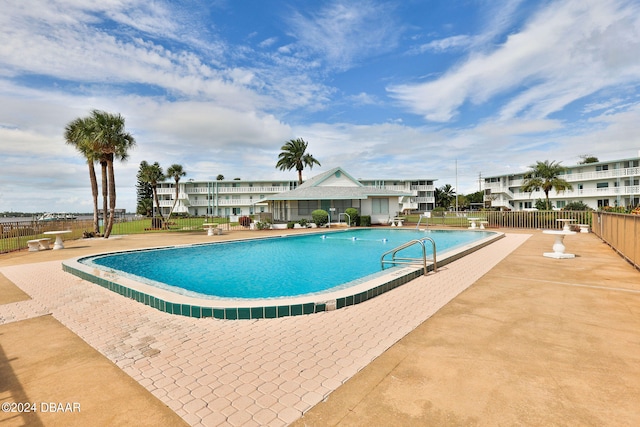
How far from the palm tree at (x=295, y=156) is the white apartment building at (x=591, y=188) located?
32765mm

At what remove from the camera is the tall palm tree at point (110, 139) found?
19.8m

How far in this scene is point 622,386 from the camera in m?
2.96

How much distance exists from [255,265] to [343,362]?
28.2 feet

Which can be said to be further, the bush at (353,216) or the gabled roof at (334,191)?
the gabled roof at (334,191)

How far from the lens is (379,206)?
3066 centimetres

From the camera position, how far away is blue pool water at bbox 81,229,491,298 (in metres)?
8.70

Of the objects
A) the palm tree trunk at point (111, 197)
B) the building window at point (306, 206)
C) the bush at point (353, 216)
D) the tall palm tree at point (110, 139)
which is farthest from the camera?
the building window at point (306, 206)

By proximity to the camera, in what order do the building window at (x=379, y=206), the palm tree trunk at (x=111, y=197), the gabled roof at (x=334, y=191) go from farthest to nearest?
the building window at (x=379, y=206)
the gabled roof at (x=334, y=191)
the palm tree trunk at (x=111, y=197)

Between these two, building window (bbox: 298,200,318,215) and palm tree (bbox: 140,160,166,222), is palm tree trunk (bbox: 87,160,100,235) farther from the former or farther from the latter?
palm tree (bbox: 140,160,166,222)

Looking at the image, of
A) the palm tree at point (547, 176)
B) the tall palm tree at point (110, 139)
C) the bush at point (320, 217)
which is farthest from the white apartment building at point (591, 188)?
the tall palm tree at point (110, 139)

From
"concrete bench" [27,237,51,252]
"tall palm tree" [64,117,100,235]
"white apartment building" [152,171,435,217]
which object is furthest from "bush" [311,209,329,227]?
"white apartment building" [152,171,435,217]

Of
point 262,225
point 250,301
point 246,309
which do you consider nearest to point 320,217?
point 262,225

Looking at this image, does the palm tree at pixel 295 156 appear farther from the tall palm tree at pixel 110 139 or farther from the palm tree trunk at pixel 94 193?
the palm tree trunk at pixel 94 193

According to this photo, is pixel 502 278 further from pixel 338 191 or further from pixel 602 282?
pixel 338 191
